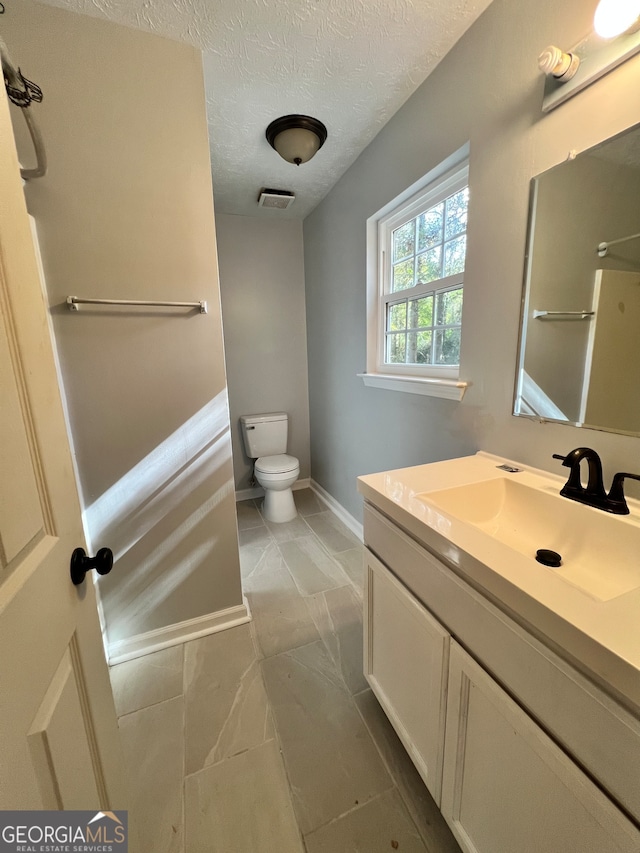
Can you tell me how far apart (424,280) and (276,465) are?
5.43 feet

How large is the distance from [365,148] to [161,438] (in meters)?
1.89

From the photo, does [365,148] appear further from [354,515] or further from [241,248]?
[354,515]

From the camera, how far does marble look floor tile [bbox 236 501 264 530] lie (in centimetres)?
271

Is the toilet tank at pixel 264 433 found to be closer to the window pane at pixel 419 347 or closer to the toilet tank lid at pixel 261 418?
the toilet tank lid at pixel 261 418

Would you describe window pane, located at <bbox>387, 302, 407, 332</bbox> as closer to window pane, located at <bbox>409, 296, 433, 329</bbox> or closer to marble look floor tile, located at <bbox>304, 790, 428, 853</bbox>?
window pane, located at <bbox>409, 296, 433, 329</bbox>

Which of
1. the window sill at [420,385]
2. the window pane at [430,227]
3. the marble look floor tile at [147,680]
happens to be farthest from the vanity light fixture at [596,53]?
the marble look floor tile at [147,680]

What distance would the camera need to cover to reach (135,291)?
4.35 feet

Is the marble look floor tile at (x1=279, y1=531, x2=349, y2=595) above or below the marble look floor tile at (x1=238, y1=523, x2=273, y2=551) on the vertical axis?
above

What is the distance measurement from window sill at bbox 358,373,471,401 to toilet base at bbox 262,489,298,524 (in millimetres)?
1187

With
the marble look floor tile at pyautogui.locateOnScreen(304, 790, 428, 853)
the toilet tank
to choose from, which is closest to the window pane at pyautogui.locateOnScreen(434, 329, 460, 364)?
the marble look floor tile at pyautogui.locateOnScreen(304, 790, 428, 853)

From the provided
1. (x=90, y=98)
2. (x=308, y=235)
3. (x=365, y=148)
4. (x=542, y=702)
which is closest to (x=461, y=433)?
(x=542, y=702)

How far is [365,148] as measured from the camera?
188 centimetres

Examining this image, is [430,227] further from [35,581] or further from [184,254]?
[35,581]

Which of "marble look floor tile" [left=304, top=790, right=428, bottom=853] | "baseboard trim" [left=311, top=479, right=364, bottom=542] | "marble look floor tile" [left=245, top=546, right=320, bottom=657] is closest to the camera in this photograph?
"marble look floor tile" [left=304, top=790, right=428, bottom=853]
